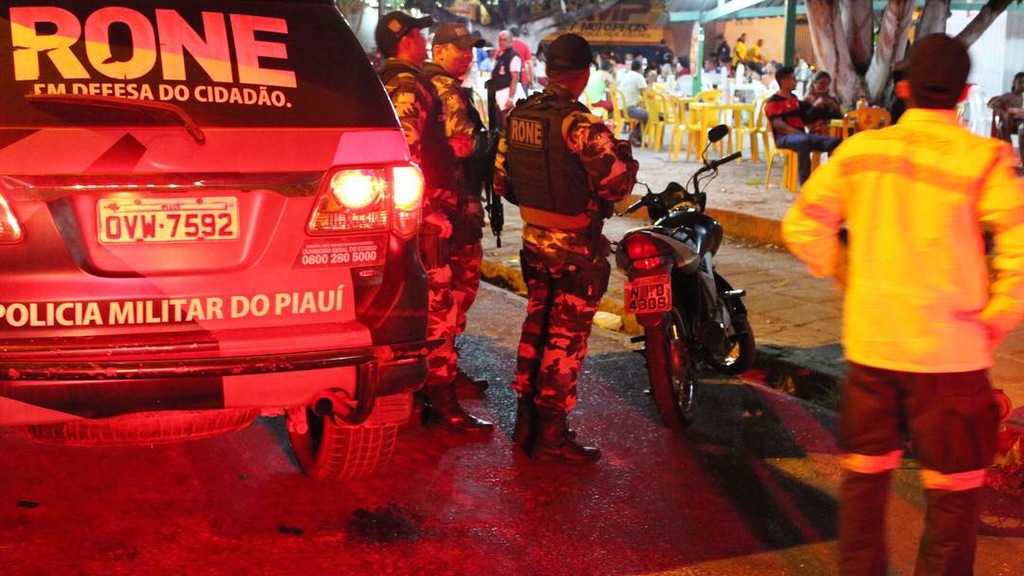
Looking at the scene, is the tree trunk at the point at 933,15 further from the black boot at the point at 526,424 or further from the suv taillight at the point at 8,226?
the suv taillight at the point at 8,226

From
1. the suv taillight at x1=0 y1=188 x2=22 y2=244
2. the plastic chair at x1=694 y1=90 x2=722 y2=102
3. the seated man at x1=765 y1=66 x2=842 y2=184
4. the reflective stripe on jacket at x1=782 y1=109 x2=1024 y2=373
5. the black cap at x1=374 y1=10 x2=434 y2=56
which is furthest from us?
the plastic chair at x1=694 y1=90 x2=722 y2=102

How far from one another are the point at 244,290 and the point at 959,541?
2.07m

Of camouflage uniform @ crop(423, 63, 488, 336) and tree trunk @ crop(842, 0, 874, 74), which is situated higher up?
tree trunk @ crop(842, 0, 874, 74)

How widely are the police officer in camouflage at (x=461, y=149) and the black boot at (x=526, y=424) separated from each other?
18.0 inches

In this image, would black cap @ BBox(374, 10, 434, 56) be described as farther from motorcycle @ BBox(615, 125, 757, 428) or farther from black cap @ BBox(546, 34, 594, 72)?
motorcycle @ BBox(615, 125, 757, 428)

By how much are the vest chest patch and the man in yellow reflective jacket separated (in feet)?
5.52

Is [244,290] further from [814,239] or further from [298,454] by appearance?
[814,239]

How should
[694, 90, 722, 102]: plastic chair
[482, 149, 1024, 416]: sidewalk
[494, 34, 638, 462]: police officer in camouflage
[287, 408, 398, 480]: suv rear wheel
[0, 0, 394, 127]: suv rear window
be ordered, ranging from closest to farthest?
1. [0, 0, 394, 127]: suv rear window
2. [287, 408, 398, 480]: suv rear wheel
3. [494, 34, 638, 462]: police officer in camouflage
4. [482, 149, 1024, 416]: sidewalk
5. [694, 90, 722, 102]: plastic chair

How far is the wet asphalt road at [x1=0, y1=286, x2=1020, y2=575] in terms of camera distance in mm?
3770

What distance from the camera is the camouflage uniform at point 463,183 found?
5.12 metres

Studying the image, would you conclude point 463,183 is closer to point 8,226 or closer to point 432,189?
point 432,189

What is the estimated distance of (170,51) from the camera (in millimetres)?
3525

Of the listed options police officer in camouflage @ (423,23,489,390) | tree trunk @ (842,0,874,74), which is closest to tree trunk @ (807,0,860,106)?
tree trunk @ (842,0,874,74)

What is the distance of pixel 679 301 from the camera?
209 inches
